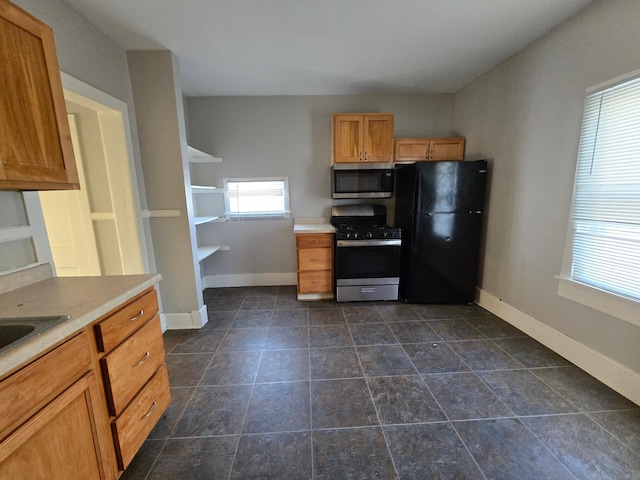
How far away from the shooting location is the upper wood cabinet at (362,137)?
3.13 m

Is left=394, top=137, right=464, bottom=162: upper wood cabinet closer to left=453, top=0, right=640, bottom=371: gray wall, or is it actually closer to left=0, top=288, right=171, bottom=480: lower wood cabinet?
left=453, top=0, right=640, bottom=371: gray wall

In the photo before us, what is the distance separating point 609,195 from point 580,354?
117cm

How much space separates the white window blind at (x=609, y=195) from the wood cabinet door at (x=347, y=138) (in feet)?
6.47

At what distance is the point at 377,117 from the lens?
10.3 feet

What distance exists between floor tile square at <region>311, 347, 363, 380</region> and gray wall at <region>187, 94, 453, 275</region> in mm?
1891

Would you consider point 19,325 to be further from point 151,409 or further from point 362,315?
point 362,315

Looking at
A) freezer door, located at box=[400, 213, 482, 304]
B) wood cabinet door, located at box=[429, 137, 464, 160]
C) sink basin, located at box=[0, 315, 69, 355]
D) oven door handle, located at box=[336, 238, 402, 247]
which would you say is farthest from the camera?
wood cabinet door, located at box=[429, 137, 464, 160]

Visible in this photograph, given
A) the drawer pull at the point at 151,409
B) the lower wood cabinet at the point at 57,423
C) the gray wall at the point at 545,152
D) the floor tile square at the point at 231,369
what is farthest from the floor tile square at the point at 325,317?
the lower wood cabinet at the point at 57,423

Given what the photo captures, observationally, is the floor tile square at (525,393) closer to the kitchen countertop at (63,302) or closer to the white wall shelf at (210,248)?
the kitchen countertop at (63,302)

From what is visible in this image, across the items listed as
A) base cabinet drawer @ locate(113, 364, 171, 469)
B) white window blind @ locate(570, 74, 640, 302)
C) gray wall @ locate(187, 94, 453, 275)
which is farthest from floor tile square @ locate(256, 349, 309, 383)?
white window blind @ locate(570, 74, 640, 302)

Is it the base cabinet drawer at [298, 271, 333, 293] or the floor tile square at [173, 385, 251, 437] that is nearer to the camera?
the floor tile square at [173, 385, 251, 437]

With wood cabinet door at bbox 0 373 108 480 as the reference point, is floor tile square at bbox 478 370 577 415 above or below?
below

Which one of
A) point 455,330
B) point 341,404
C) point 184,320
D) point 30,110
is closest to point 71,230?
point 184,320

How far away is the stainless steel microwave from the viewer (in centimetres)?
334
